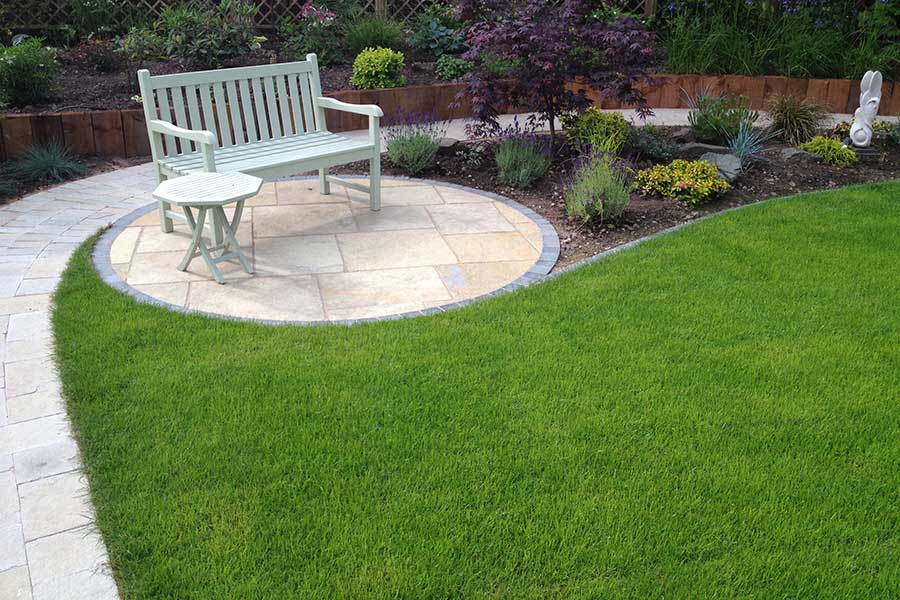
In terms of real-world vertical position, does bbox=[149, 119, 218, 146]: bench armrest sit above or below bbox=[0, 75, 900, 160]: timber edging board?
above

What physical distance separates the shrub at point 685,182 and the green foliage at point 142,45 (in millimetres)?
4905

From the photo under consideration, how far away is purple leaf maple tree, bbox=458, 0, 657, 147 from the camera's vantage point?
5.77 meters

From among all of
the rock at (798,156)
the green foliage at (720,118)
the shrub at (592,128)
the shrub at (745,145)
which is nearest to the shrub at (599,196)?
the shrub at (592,128)

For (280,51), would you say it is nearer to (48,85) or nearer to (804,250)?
(48,85)

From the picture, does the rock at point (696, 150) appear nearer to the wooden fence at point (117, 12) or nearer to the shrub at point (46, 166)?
the wooden fence at point (117, 12)

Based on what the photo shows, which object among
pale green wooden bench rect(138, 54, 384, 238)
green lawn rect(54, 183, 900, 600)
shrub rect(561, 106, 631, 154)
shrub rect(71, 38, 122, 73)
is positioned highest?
shrub rect(71, 38, 122, 73)

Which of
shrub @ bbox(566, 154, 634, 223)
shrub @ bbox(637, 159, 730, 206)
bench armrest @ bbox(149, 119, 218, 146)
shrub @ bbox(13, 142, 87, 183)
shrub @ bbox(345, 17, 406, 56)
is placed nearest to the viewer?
bench armrest @ bbox(149, 119, 218, 146)

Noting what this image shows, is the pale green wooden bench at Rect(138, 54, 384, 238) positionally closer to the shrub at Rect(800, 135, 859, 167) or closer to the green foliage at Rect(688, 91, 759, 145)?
the green foliage at Rect(688, 91, 759, 145)

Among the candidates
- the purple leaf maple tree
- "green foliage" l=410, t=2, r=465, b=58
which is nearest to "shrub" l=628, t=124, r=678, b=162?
the purple leaf maple tree

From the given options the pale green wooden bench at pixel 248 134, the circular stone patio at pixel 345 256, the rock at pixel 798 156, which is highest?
the pale green wooden bench at pixel 248 134

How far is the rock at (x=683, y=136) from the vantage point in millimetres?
6855

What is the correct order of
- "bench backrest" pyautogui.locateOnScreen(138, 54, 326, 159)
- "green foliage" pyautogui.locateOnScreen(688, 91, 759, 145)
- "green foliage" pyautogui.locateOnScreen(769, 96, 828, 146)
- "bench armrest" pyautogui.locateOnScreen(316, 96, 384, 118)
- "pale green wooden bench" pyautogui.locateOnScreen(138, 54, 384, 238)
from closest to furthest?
"pale green wooden bench" pyautogui.locateOnScreen(138, 54, 384, 238) → "bench backrest" pyautogui.locateOnScreen(138, 54, 326, 159) → "bench armrest" pyautogui.locateOnScreen(316, 96, 384, 118) → "green foliage" pyautogui.locateOnScreen(688, 91, 759, 145) → "green foliage" pyautogui.locateOnScreen(769, 96, 828, 146)

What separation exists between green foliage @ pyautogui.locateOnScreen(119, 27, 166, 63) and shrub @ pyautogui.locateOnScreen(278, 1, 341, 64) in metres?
1.28

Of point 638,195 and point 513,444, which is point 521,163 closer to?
point 638,195
